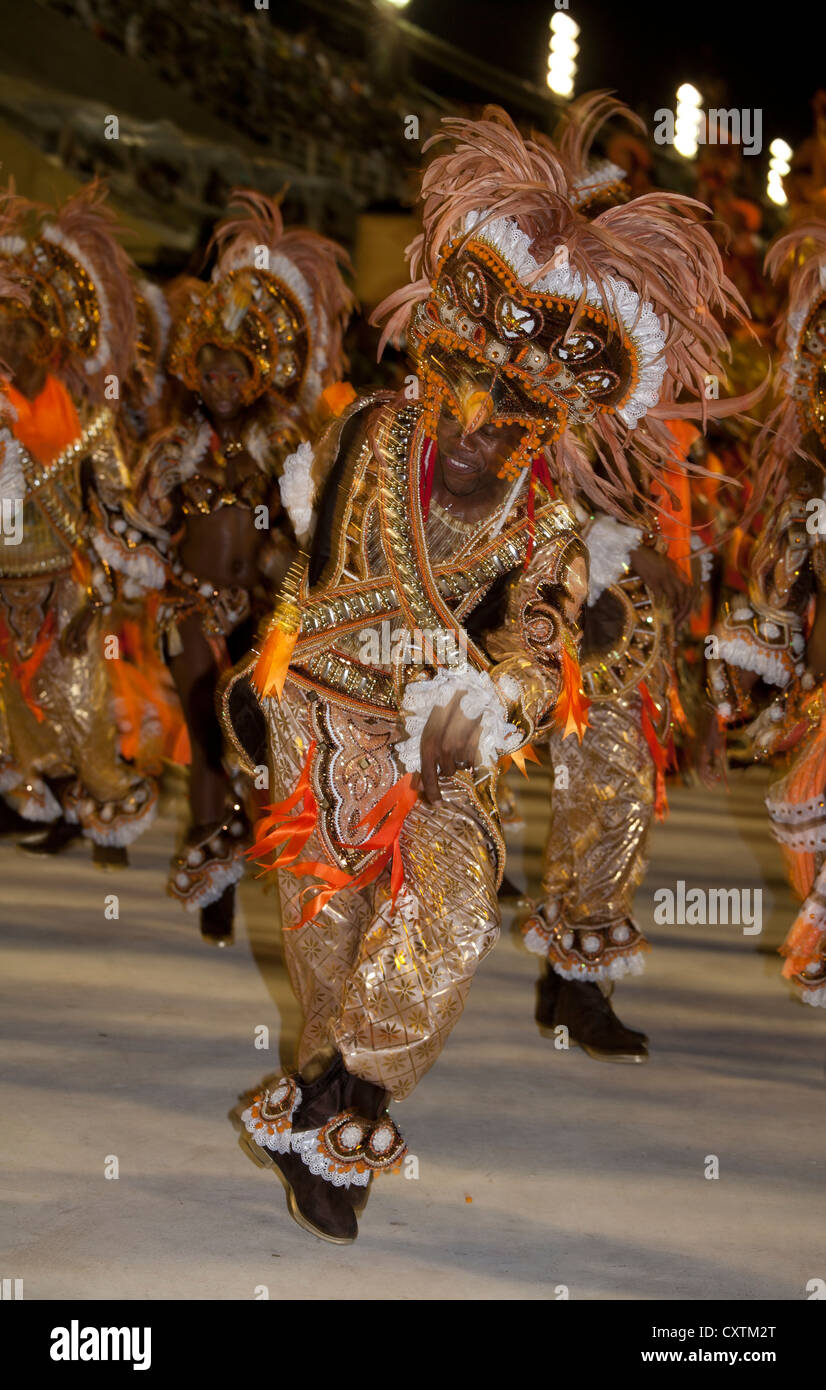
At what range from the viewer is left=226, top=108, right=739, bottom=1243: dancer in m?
2.73

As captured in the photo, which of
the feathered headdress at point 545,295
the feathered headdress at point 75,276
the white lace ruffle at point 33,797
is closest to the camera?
→ the feathered headdress at point 545,295

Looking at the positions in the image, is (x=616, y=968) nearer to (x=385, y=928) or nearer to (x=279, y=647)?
(x=385, y=928)

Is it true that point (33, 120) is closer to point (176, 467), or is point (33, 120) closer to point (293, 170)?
point (293, 170)

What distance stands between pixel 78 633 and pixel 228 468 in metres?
0.98

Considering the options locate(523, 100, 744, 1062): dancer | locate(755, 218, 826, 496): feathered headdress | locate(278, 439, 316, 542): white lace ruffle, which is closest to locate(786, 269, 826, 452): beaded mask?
locate(755, 218, 826, 496): feathered headdress

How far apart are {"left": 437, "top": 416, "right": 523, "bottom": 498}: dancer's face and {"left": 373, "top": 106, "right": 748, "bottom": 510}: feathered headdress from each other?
0.03 metres

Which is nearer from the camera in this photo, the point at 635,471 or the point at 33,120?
the point at 635,471

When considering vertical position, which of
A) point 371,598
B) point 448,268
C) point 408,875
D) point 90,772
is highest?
point 448,268

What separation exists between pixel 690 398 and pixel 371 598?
307cm

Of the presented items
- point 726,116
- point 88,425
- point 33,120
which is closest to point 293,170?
point 33,120

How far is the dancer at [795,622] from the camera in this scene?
3.97 m

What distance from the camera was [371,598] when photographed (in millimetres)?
2904

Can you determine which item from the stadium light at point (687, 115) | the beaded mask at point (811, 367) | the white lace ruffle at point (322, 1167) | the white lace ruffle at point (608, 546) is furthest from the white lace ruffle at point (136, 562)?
the stadium light at point (687, 115)

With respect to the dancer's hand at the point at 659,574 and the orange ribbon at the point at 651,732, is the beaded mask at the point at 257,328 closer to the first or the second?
the dancer's hand at the point at 659,574
